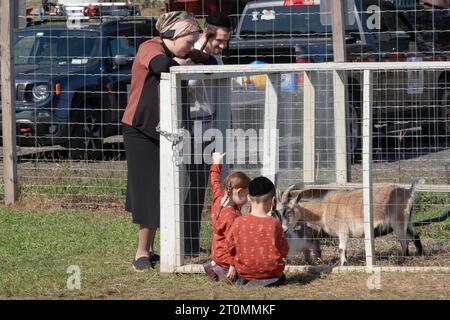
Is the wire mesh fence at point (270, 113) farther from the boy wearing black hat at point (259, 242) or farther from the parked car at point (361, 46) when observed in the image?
the boy wearing black hat at point (259, 242)

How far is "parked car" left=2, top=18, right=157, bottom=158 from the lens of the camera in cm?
1166

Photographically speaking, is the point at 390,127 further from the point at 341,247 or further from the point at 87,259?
the point at 87,259

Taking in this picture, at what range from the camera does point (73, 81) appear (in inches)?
478

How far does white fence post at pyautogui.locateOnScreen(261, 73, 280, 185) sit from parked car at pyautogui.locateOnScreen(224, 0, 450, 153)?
6.91ft

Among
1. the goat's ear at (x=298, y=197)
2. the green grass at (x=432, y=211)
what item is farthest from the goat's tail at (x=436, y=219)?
the goat's ear at (x=298, y=197)

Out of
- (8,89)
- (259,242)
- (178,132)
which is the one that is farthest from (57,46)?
(259,242)

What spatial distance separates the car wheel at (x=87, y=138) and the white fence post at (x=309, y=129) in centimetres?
372

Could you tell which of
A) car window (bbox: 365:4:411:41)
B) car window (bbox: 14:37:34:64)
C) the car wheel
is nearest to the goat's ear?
the car wheel

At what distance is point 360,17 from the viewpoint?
12273 millimetres

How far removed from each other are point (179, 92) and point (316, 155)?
1.43 metres

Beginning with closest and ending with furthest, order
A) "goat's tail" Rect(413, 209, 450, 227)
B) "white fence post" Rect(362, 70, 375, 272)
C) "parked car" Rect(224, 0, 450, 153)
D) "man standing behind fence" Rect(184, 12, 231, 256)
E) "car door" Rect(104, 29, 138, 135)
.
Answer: "white fence post" Rect(362, 70, 375, 272) → "man standing behind fence" Rect(184, 12, 231, 256) → "goat's tail" Rect(413, 209, 450, 227) → "parked car" Rect(224, 0, 450, 153) → "car door" Rect(104, 29, 138, 135)

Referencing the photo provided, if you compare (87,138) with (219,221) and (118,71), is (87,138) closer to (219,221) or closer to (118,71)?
(118,71)

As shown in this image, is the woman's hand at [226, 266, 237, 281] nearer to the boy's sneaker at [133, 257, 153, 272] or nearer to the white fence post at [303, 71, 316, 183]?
the boy's sneaker at [133, 257, 153, 272]

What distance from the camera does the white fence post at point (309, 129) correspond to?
7.49m
